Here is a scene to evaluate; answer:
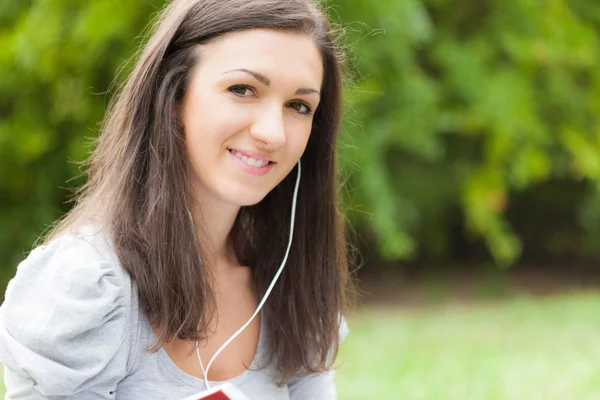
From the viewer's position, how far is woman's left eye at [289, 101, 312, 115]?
5.58ft

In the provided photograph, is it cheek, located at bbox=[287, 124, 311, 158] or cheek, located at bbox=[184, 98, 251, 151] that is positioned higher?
cheek, located at bbox=[184, 98, 251, 151]

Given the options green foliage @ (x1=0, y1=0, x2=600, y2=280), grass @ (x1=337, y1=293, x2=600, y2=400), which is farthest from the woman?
green foliage @ (x1=0, y1=0, x2=600, y2=280)

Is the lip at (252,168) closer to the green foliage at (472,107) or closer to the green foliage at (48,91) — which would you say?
the green foliage at (48,91)

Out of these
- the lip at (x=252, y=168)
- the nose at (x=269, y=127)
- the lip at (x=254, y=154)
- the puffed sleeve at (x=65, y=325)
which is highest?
the nose at (x=269, y=127)

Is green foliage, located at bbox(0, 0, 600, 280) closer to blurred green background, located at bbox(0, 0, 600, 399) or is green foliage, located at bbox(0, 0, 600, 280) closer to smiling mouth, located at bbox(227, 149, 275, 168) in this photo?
blurred green background, located at bbox(0, 0, 600, 399)

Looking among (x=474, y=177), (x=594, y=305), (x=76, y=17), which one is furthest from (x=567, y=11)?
(x=76, y=17)

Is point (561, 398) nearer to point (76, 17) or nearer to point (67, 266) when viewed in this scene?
point (67, 266)

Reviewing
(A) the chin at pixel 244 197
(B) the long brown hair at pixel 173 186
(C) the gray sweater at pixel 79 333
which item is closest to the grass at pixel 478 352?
(B) the long brown hair at pixel 173 186

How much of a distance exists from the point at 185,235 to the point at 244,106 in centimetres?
27

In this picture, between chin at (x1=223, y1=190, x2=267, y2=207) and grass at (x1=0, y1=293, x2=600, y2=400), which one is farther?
grass at (x1=0, y1=293, x2=600, y2=400)

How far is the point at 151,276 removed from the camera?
156 cm

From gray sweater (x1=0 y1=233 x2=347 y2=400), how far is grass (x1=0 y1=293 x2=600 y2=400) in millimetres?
2058

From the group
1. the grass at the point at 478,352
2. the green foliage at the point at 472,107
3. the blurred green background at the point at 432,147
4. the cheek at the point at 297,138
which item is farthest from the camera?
the green foliage at the point at 472,107

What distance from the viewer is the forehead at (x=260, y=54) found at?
161 centimetres
